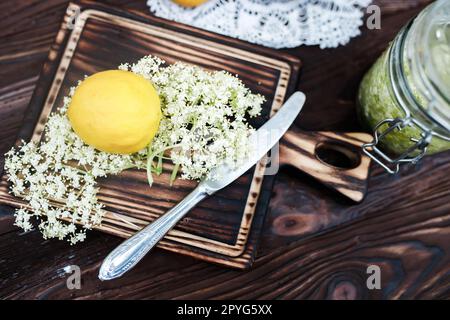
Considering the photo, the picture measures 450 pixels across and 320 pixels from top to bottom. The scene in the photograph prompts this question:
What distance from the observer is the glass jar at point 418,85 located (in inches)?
23.0

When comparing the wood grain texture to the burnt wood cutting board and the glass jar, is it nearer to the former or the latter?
the burnt wood cutting board

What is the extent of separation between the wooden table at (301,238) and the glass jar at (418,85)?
10 cm

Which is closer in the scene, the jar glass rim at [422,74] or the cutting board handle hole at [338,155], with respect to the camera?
the jar glass rim at [422,74]

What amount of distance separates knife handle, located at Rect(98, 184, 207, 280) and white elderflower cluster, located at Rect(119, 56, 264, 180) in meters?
0.06

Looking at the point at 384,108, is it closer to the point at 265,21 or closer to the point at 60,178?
the point at 265,21

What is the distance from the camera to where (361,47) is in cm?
79

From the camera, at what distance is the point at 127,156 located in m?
0.69

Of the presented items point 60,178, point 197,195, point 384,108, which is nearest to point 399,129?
point 384,108

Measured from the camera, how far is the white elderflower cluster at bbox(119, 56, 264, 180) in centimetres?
68

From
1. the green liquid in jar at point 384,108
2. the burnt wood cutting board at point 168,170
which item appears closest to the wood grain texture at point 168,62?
→ the burnt wood cutting board at point 168,170

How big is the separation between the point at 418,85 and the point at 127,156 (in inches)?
15.5

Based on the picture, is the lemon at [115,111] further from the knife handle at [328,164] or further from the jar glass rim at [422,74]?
the jar glass rim at [422,74]

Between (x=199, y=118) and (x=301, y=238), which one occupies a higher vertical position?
(x=199, y=118)

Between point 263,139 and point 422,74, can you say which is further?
point 263,139
